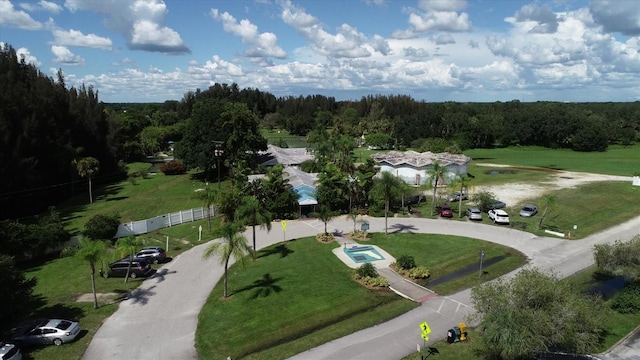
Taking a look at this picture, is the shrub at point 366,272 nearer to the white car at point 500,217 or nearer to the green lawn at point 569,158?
the white car at point 500,217

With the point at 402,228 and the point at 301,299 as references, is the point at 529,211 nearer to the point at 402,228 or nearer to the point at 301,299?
the point at 402,228

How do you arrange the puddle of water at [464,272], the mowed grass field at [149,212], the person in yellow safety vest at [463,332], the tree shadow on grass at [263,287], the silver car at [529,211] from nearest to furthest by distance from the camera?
the person in yellow safety vest at [463,332]
the mowed grass field at [149,212]
the tree shadow on grass at [263,287]
the puddle of water at [464,272]
the silver car at [529,211]

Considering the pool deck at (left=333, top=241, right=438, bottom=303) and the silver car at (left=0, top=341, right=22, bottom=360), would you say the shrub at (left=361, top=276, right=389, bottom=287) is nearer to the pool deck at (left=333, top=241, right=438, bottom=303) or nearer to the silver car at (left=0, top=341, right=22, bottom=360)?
the pool deck at (left=333, top=241, right=438, bottom=303)

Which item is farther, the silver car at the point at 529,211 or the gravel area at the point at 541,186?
the gravel area at the point at 541,186

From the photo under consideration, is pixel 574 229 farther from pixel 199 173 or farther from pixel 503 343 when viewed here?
pixel 199 173

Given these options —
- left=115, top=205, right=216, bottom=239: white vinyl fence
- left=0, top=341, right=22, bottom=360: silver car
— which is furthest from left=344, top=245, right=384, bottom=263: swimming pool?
left=0, top=341, right=22, bottom=360: silver car

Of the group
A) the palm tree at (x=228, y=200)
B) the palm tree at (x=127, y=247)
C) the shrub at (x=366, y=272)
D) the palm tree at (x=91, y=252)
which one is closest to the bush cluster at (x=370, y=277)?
the shrub at (x=366, y=272)
